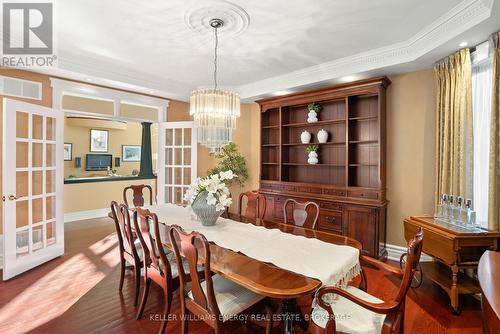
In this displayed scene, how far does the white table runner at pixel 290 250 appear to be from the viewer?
1.65 m

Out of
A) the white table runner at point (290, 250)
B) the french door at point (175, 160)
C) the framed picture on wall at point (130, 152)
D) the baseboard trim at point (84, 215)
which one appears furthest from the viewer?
the framed picture on wall at point (130, 152)

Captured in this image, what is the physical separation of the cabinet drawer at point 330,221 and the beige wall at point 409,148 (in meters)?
0.73

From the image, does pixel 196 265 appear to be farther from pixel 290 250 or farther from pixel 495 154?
pixel 495 154

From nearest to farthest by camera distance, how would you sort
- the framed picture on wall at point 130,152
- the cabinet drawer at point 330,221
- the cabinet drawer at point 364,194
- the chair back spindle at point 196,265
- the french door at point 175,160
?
the chair back spindle at point 196,265
the cabinet drawer at point 364,194
the cabinet drawer at point 330,221
the french door at point 175,160
the framed picture on wall at point 130,152

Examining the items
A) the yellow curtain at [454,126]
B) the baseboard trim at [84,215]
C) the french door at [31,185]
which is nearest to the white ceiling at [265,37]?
the yellow curtain at [454,126]

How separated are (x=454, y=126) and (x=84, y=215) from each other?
7059 mm

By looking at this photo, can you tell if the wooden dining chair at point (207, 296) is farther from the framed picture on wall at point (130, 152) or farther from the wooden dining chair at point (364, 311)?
the framed picture on wall at point (130, 152)

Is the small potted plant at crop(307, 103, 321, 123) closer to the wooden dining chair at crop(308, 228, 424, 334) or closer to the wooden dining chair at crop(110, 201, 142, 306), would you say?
the wooden dining chair at crop(308, 228, 424, 334)

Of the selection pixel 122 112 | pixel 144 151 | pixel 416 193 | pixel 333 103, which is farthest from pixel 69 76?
pixel 416 193

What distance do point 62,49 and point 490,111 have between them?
16.3ft

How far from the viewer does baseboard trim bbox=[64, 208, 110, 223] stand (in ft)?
18.6

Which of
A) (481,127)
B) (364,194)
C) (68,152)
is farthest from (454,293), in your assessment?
(68,152)

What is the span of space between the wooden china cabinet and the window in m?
0.97

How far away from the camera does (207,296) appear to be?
5.30 feet
